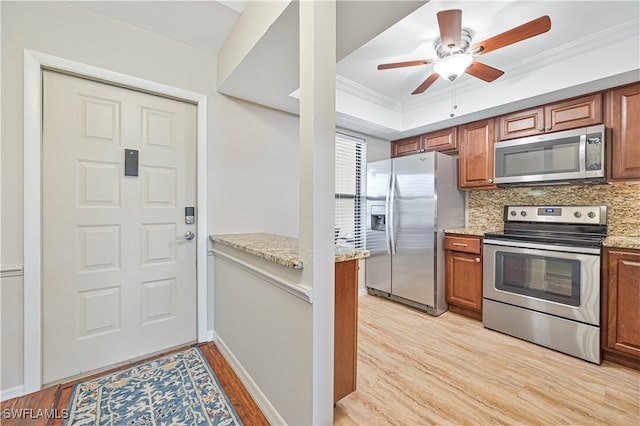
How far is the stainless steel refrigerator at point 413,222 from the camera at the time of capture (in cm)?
291

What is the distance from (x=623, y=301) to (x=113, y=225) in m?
3.73

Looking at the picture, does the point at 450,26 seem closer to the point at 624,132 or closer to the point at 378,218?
the point at 624,132

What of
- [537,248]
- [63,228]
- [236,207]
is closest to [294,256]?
[236,207]

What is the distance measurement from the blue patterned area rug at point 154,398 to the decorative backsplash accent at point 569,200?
3165 mm

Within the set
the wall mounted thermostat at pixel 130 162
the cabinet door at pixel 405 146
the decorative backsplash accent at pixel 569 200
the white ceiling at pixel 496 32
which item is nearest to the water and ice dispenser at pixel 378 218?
the cabinet door at pixel 405 146

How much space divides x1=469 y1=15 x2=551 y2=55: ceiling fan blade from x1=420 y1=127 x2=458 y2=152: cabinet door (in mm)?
1476

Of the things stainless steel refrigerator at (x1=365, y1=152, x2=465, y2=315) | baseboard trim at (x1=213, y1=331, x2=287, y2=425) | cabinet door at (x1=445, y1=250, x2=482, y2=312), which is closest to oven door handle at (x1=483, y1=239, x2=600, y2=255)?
cabinet door at (x1=445, y1=250, x2=482, y2=312)

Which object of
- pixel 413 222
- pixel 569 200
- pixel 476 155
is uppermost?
pixel 476 155

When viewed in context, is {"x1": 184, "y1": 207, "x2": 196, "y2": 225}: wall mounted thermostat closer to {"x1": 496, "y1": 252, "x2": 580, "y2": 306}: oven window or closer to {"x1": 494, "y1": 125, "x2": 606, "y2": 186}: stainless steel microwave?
{"x1": 496, "y1": 252, "x2": 580, "y2": 306}: oven window

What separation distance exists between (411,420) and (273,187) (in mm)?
2081

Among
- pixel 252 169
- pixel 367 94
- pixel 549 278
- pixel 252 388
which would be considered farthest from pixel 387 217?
pixel 252 388

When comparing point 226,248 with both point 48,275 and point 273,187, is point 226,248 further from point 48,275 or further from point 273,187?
point 48,275

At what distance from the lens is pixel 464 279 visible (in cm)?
288

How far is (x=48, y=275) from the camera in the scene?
1709 millimetres
